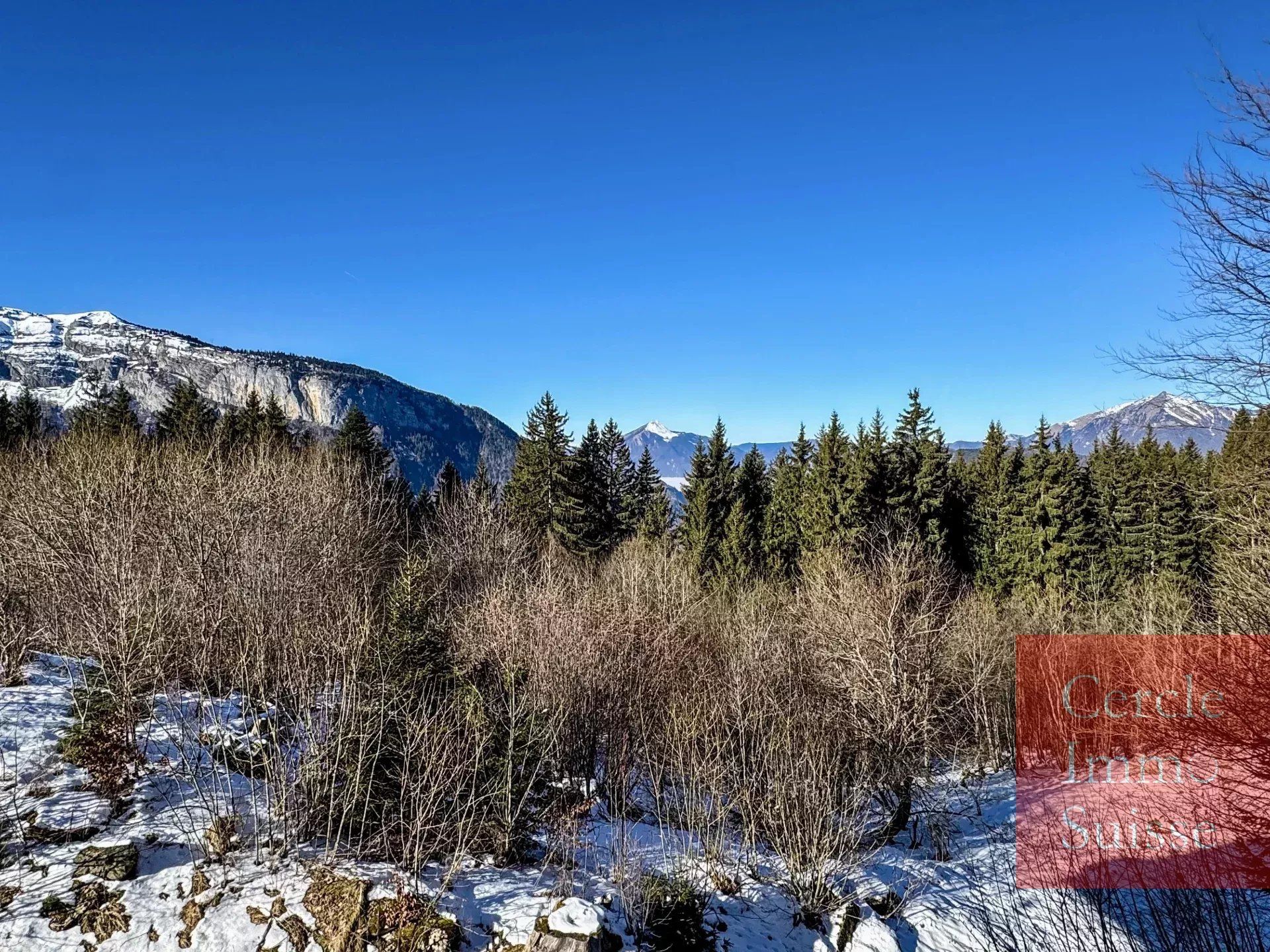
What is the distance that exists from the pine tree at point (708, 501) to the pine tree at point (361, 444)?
18.1 meters

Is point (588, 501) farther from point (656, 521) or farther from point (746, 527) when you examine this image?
point (746, 527)

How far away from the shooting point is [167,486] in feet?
64.5

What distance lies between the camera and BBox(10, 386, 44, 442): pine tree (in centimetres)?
3284

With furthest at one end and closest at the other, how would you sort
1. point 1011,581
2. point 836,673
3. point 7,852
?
point 1011,581 < point 836,673 < point 7,852

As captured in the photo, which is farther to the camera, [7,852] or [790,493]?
[790,493]

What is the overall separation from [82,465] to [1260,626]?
2909 centimetres

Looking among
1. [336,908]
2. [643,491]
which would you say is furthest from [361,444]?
[336,908]

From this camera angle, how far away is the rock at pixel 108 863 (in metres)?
7.17

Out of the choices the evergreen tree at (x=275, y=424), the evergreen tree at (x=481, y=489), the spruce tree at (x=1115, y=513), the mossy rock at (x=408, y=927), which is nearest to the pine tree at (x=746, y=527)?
the evergreen tree at (x=481, y=489)

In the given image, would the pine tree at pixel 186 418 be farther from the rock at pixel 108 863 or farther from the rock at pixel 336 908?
the rock at pixel 336 908

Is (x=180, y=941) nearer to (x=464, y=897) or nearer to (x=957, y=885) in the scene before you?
(x=464, y=897)

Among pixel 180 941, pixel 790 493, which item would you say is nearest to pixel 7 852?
pixel 180 941

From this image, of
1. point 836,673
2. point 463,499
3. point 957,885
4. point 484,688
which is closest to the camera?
A: point 957,885

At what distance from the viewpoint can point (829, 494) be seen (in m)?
32.1
